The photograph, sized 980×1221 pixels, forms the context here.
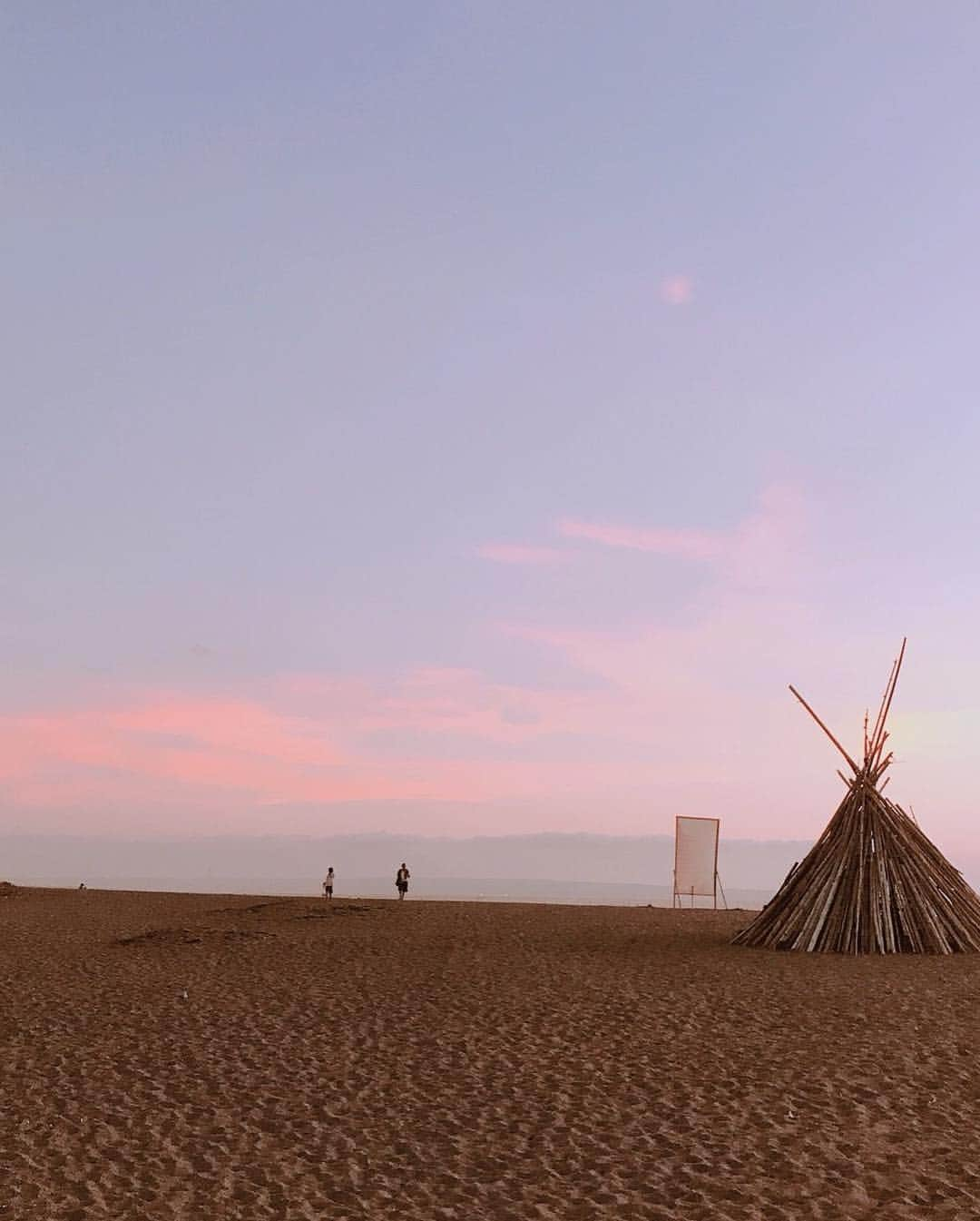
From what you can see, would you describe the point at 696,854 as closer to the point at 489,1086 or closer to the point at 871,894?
the point at 871,894

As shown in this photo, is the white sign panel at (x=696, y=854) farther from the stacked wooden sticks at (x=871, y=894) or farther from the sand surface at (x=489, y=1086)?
the sand surface at (x=489, y=1086)

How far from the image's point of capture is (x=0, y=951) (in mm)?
17844

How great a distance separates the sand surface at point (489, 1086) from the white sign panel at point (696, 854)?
10.0 m

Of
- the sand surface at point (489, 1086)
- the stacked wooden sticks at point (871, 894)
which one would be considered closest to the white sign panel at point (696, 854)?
the stacked wooden sticks at point (871, 894)

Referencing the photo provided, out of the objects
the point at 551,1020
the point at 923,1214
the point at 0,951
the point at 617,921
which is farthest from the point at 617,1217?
the point at 617,921

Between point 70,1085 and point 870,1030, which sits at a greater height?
point 870,1030

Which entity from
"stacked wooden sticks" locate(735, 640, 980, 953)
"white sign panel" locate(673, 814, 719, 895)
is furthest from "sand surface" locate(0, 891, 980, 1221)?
"white sign panel" locate(673, 814, 719, 895)

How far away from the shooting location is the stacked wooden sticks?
56.9ft

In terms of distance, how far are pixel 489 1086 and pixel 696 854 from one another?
1872 centimetres

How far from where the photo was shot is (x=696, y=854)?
Answer: 2756 cm

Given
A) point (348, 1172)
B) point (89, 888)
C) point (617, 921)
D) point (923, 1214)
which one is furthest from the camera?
point (89, 888)

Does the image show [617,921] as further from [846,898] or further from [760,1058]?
[760,1058]

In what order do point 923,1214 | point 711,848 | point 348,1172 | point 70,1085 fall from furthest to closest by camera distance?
point 711,848
point 70,1085
point 348,1172
point 923,1214

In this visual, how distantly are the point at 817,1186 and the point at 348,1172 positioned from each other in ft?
9.95
